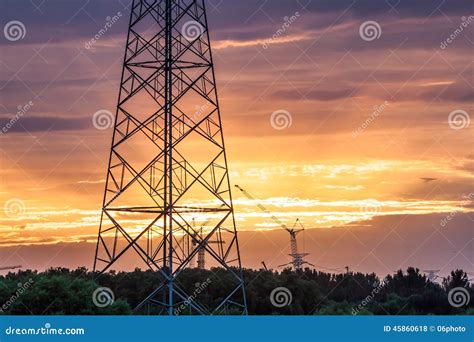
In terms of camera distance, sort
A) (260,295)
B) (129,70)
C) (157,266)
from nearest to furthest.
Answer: (157,266) < (129,70) < (260,295)

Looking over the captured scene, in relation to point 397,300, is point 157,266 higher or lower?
lower

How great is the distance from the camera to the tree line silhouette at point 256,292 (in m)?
47.5

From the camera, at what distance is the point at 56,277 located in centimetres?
4906

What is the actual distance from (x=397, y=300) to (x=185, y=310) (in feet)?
89.1

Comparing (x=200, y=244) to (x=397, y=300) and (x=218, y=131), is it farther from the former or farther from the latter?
(x=397, y=300)

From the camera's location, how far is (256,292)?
66.3 meters

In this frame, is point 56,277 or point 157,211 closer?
point 157,211

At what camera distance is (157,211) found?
4462cm

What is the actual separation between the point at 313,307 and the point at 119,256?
27.7 meters

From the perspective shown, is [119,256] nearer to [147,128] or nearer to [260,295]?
[147,128]

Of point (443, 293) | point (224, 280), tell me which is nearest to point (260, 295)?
point (224, 280)

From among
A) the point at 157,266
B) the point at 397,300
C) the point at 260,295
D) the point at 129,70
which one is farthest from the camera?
the point at 397,300

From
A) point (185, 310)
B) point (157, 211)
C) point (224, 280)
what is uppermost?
point (224, 280)

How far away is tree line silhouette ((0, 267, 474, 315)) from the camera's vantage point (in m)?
47.5
